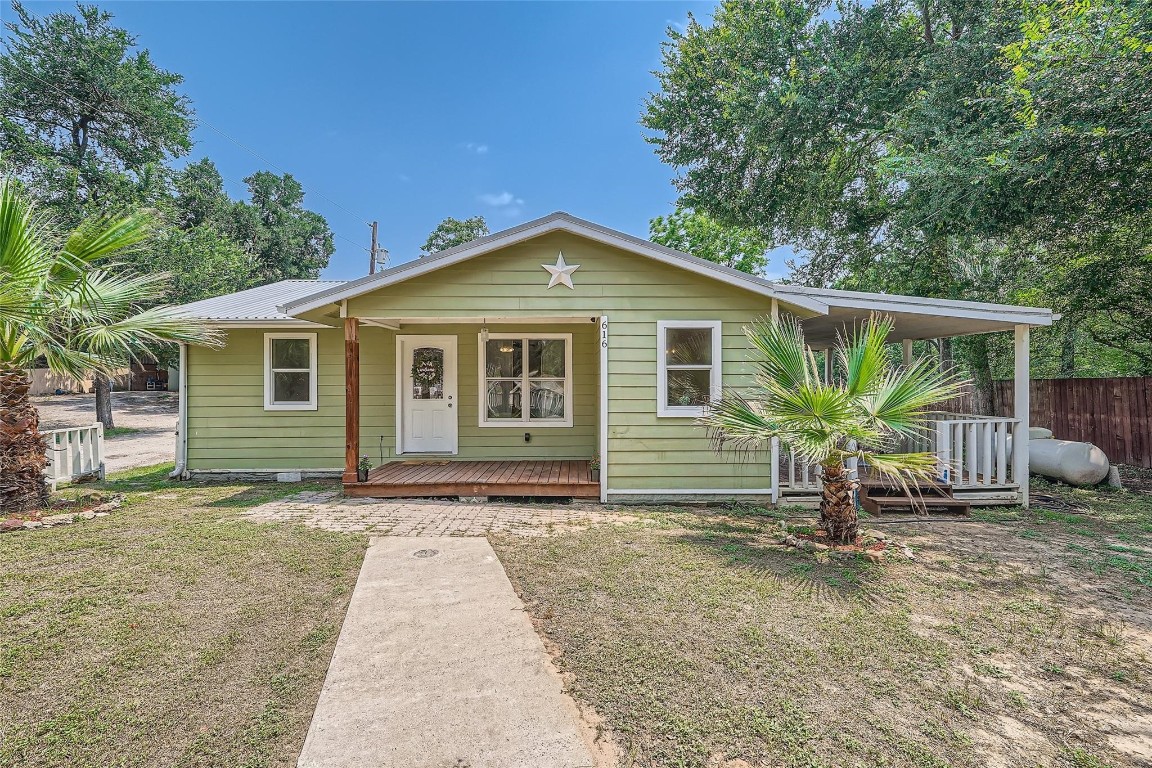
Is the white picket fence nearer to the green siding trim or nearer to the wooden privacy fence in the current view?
the green siding trim

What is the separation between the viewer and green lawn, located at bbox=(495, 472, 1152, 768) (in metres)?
2.22

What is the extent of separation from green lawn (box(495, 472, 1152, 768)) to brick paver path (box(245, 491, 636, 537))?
632 mm

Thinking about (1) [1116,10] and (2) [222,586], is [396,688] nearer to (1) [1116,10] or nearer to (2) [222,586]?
(2) [222,586]

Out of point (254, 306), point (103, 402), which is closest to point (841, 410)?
point (254, 306)

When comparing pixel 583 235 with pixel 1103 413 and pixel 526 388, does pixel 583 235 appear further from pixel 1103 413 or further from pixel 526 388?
pixel 1103 413

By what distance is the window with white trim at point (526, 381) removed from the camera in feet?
27.8

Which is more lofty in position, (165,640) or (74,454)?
(74,454)

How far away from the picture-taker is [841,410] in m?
4.28

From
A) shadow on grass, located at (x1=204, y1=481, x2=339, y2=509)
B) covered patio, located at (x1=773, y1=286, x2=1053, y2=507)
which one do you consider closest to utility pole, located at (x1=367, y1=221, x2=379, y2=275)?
shadow on grass, located at (x1=204, y1=481, x2=339, y2=509)

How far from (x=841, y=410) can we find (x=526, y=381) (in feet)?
17.2

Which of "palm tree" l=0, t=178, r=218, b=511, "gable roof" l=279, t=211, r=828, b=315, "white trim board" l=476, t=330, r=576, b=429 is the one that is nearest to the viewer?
"palm tree" l=0, t=178, r=218, b=511

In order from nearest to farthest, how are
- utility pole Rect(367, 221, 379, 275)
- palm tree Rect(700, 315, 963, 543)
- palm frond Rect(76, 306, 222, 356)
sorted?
palm tree Rect(700, 315, 963, 543) → palm frond Rect(76, 306, 222, 356) → utility pole Rect(367, 221, 379, 275)

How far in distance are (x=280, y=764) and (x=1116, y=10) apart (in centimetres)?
1068

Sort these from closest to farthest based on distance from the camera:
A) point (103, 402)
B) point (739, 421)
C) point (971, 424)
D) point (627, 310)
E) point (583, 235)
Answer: point (739, 421), point (583, 235), point (627, 310), point (971, 424), point (103, 402)
